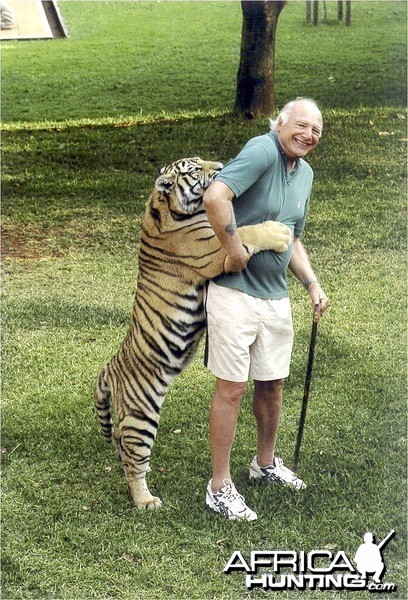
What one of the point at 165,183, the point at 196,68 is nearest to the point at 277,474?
the point at 165,183

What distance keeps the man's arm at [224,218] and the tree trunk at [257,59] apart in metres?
6.47

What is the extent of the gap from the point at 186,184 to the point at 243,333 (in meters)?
0.69

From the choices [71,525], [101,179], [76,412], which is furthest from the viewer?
[101,179]

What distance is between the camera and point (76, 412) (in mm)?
5125

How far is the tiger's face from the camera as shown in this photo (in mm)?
3891

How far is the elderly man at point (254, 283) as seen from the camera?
3.49m

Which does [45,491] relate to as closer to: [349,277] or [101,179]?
[349,277]

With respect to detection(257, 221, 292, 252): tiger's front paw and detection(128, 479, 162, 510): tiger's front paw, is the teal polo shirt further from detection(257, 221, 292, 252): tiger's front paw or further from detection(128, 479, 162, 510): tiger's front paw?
detection(128, 479, 162, 510): tiger's front paw

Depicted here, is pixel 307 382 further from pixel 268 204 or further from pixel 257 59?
pixel 257 59

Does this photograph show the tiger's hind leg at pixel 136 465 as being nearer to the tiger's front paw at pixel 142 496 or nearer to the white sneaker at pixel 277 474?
the tiger's front paw at pixel 142 496

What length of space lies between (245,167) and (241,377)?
87 centimetres

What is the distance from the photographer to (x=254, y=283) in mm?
3734

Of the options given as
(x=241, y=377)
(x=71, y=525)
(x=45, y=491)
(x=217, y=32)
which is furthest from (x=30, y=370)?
(x=217, y=32)

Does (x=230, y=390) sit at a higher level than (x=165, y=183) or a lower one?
lower
